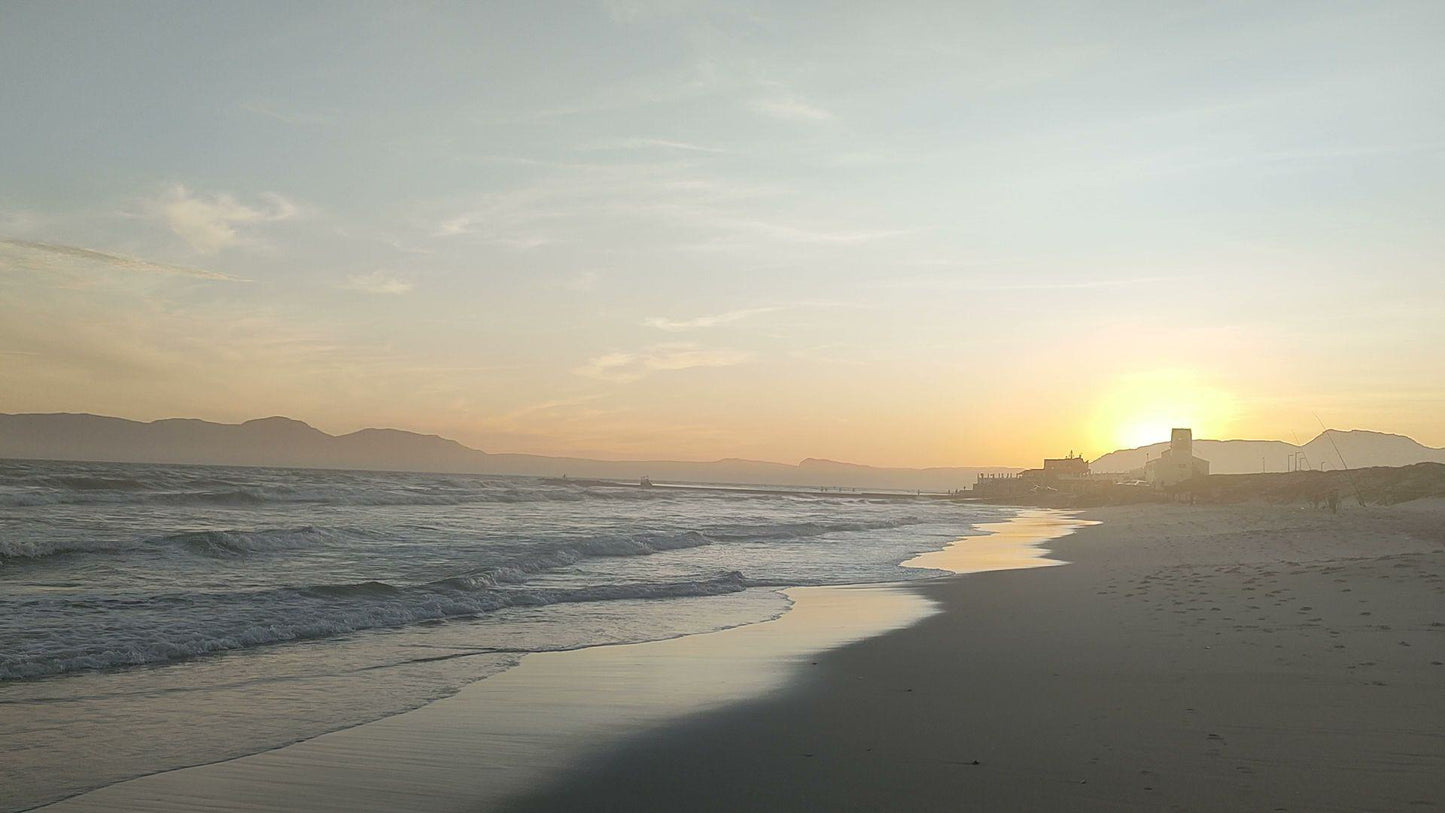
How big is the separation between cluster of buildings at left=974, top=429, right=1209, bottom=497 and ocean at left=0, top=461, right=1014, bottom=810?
7717cm

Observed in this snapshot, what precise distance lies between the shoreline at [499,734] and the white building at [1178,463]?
318ft

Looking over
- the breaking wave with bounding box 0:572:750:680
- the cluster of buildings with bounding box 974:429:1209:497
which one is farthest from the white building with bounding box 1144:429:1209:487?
the breaking wave with bounding box 0:572:750:680

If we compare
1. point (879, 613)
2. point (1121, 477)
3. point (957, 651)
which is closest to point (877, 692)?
point (957, 651)

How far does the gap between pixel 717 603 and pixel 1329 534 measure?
656 inches

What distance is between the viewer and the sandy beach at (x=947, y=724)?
15.5 feet

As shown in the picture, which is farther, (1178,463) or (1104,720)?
(1178,463)

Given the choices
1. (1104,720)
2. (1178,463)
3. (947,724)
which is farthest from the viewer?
(1178,463)

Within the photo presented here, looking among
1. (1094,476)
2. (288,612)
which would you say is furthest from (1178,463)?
(288,612)

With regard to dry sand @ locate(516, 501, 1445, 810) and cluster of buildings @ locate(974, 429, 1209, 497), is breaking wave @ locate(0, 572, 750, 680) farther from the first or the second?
cluster of buildings @ locate(974, 429, 1209, 497)

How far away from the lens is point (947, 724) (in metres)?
6.20

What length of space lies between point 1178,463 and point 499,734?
4086 inches

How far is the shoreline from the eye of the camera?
193 inches

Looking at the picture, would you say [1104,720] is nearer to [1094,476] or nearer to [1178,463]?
[1178,463]

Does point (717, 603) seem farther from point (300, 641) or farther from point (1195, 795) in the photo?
point (1195, 795)
